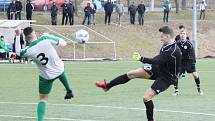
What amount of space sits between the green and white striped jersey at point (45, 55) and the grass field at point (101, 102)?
154 cm

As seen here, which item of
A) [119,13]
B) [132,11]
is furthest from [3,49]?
[132,11]

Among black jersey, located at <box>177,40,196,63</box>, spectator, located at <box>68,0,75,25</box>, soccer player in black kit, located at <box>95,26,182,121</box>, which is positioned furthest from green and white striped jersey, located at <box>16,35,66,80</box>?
spectator, located at <box>68,0,75,25</box>

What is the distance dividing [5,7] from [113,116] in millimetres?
37980

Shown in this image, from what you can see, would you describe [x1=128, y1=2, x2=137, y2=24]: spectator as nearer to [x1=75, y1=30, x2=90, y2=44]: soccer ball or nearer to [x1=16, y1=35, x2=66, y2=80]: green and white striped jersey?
[x1=75, y1=30, x2=90, y2=44]: soccer ball

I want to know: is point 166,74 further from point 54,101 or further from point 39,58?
point 54,101

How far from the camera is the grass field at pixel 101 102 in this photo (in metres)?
15.6

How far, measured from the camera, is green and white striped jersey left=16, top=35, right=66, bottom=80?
13.8 metres

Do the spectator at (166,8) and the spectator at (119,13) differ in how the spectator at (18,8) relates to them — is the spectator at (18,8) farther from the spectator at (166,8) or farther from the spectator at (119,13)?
the spectator at (166,8)

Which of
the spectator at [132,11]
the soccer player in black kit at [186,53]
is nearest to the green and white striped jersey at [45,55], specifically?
the soccer player in black kit at [186,53]

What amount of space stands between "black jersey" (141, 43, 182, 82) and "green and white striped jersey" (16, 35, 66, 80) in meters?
1.95

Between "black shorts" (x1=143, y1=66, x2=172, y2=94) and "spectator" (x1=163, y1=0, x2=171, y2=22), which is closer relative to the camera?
"black shorts" (x1=143, y1=66, x2=172, y2=94)

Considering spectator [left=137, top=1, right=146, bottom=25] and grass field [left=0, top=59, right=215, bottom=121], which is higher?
spectator [left=137, top=1, right=146, bottom=25]

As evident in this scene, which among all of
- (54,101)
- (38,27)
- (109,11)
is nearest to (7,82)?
(54,101)

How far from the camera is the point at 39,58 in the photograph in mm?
13852
